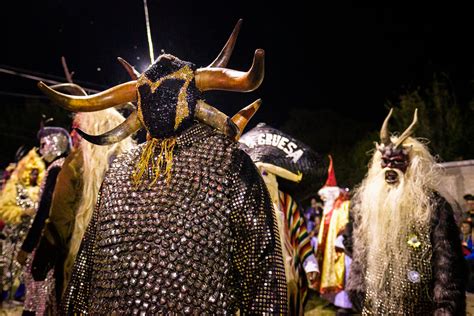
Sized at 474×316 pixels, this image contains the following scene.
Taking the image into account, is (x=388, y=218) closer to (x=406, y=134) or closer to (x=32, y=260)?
(x=406, y=134)

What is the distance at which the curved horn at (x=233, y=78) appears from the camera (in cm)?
214

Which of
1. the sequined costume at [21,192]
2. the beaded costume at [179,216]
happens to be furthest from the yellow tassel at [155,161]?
the sequined costume at [21,192]

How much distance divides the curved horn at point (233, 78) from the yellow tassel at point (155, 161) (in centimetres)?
35

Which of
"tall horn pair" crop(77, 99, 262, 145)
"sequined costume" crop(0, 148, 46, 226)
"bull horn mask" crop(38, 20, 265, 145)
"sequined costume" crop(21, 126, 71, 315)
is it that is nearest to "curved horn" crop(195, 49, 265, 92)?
"bull horn mask" crop(38, 20, 265, 145)

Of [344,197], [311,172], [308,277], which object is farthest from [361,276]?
[344,197]

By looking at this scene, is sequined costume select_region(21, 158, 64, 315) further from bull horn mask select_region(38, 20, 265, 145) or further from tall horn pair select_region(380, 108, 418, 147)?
tall horn pair select_region(380, 108, 418, 147)

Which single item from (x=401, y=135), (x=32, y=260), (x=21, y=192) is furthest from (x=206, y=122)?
(x=21, y=192)

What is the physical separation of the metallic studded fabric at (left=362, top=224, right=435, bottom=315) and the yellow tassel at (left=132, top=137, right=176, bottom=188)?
116 inches

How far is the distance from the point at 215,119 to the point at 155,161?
39cm

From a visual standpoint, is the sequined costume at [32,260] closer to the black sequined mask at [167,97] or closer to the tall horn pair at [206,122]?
the tall horn pair at [206,122]

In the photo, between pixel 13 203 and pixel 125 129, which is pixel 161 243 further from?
pixel 13 203

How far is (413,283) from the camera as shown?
425 centimetres

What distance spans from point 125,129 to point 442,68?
2263cm

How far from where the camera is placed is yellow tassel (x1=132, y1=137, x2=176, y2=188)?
2.36 meters
